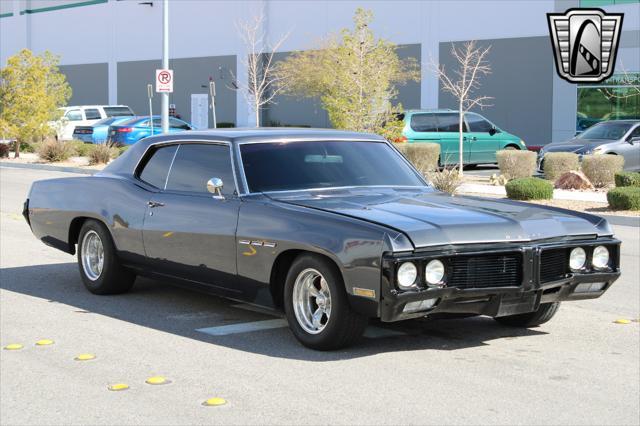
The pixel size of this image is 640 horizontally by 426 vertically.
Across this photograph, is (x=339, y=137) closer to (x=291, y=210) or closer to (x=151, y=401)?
(x=291, y=210)

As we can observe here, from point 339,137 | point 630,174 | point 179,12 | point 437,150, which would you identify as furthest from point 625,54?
point 339,137

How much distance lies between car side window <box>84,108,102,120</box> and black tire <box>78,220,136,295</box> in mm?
36135

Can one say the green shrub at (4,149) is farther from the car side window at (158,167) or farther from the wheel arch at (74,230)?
the car side window at (158,167)

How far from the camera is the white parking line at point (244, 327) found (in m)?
7.86

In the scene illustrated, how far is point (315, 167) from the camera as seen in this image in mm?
8133

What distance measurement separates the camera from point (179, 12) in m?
58.9

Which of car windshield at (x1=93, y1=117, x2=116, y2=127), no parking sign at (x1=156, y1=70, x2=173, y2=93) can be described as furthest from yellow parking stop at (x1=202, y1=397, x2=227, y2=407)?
car windshield at (x1=93, y1=117, x2=116, y2=127)

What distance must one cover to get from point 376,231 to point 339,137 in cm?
193

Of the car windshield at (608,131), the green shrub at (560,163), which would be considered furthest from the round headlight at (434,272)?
the car windshield at (608,131)

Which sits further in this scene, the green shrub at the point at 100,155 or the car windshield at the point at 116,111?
the car windshield at the point at 116,111

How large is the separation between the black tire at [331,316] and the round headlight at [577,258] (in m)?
1.48

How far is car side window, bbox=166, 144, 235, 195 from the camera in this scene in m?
8.14

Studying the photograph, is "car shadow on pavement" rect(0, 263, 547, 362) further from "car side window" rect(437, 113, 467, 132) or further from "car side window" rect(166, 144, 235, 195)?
"car side window" rect(437, 113, 467, 132)

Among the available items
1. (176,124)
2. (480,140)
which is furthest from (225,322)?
(176,124)
